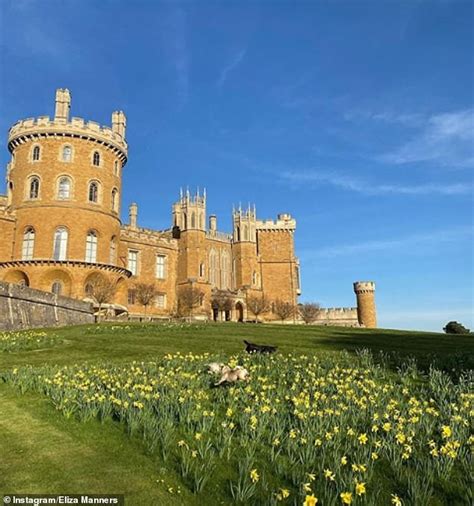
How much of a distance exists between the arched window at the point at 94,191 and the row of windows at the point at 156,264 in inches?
328

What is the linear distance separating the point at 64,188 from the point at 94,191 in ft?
7.98

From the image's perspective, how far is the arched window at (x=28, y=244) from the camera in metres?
37.9

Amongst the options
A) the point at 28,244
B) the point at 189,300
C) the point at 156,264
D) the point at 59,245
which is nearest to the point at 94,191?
the point at 59,245

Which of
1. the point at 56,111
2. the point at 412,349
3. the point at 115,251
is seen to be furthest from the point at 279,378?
the point at 56,111

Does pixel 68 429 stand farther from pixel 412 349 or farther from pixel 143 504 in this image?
pixel 412 349

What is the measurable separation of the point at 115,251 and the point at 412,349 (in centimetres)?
3093

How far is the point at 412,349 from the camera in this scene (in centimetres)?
1563

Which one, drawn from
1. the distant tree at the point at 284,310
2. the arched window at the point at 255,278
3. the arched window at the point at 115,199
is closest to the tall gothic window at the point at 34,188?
the arched window at the point at 115,199

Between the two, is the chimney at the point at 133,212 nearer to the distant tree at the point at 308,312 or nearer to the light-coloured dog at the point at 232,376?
the distant tree at the point at 308,312

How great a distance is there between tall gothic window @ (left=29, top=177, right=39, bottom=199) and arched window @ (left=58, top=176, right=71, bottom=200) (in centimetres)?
190

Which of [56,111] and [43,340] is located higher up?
[56,111]

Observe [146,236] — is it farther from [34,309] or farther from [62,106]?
[34,309]

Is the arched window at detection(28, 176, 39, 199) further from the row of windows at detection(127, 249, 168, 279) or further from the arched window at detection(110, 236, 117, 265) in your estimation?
the row of windows at detection(127, 249, 168, 279)

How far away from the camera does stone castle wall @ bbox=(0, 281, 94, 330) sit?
23594 mm
